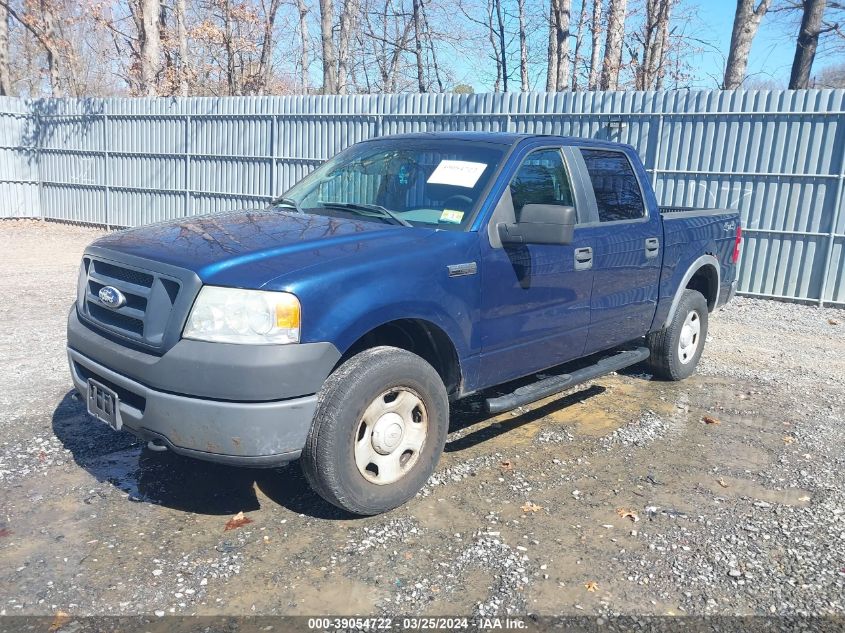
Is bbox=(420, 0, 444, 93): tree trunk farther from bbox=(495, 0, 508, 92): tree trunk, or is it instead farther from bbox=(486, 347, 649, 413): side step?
bbox=(486, 347, 649, 413): side step

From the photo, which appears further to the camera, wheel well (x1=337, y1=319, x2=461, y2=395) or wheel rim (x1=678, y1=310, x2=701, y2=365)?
wheel rim (x1=678, y1=310, x2=701, y2=365)

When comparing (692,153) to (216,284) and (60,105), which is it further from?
(60,105)

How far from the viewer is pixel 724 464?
471 cm

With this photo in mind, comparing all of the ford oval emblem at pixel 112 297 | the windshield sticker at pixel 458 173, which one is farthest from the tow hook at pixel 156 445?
the windshield sticker at pixel 458 173

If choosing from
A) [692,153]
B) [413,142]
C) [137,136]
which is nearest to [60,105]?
[137,136]

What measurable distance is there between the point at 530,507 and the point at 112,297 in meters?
2.47

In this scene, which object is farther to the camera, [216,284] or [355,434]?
[355,434]

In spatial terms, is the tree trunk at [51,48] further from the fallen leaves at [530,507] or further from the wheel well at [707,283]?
the fallen leaves at [530,507]

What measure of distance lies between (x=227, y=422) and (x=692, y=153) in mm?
9826

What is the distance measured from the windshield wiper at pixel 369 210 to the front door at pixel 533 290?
55cm

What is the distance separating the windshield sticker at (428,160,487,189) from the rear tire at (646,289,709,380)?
Answer: 2640mm

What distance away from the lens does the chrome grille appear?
Result: 3346 mm

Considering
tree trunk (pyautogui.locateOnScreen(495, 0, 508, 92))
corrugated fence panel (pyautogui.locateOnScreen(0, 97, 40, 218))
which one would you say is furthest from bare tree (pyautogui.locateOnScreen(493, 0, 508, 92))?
corrugated fence panel (pyautogui.locateOnScreen(0, 97, 40, 218))

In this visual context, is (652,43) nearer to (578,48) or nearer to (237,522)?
(578,48)
